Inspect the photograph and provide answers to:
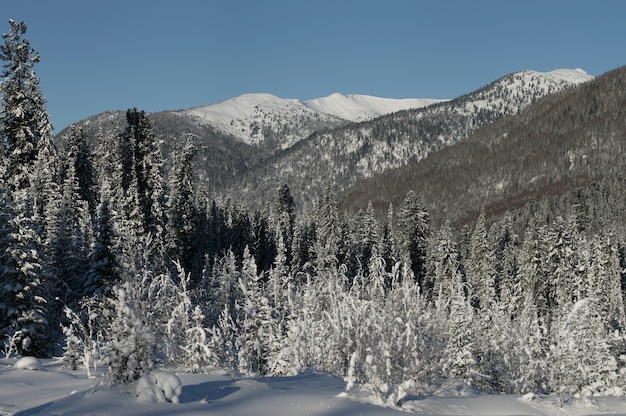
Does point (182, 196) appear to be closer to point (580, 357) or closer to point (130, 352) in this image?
point (580, 357)

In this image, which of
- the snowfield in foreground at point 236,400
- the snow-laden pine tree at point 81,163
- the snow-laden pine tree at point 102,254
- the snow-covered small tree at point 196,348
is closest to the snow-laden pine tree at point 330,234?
the snow-laden pine tree at point 81,163

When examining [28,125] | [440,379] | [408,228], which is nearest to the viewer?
[440,379]

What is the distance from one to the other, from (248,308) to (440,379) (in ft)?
13.8

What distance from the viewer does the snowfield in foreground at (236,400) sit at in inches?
225

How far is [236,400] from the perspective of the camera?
6531mm

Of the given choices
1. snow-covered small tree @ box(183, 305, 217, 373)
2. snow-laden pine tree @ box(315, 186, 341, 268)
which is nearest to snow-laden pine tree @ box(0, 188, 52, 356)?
snow-covered small tree @ box(183, 305, 217, 373)

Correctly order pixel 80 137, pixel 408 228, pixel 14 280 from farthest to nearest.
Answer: pixel 408 228
pixel 80 137
pixel 14 280

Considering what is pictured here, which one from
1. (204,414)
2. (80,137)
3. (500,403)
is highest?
(80,137)

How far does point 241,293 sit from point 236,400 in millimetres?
11664

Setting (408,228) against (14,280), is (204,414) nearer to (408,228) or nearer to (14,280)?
(14,280)

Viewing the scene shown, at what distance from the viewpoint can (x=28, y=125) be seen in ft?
80.5

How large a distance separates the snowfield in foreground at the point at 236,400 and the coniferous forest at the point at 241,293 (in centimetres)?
37

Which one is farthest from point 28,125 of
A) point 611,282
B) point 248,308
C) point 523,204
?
point 523,204

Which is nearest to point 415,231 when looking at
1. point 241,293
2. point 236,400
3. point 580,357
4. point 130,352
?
point 241,293
